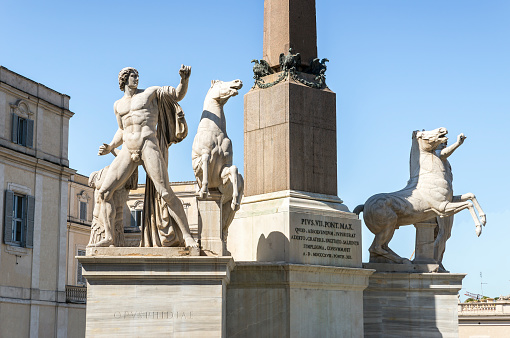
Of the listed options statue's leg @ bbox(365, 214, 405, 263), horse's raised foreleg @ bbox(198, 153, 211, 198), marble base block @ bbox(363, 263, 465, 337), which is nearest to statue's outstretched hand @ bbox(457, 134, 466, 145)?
statue's leg @ bbox(365, 214, 405, 263)

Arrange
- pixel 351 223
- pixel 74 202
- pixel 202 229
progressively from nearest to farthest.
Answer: pixel 202 229
pixel 351 223
pixel 74 202

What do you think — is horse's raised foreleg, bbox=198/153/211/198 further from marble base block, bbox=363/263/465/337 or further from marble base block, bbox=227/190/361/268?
marble base block, bbox=363/263/465/337

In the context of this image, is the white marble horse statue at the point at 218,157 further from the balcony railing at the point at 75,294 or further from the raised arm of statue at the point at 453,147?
the balcony railing at the point at 75,294

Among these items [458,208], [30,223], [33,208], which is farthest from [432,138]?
[33,208]

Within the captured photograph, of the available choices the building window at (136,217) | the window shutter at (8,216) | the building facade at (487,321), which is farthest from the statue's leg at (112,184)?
the building window at (136,217)

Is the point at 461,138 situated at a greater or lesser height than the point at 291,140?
greater

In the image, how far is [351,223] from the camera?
14.4 metres

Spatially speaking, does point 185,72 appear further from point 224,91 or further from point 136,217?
point 136,217

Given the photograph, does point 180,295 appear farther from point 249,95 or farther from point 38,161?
point 38,161

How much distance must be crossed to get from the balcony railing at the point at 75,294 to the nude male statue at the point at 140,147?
27.4m

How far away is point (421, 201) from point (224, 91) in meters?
4.40

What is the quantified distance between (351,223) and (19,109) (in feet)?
83.8

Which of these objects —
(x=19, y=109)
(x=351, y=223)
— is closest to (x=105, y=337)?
(x=351, y=223)

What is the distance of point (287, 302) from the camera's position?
13164 millimetres
